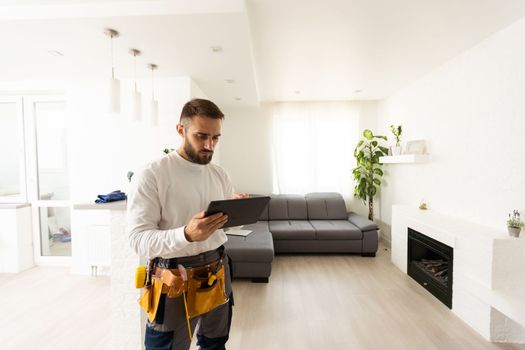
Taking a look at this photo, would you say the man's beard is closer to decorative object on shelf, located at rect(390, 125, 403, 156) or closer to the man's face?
the man's face

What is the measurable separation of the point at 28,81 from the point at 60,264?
2486mm

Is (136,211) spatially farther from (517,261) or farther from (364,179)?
(364,179)

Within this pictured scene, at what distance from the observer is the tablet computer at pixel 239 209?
0.94 meters

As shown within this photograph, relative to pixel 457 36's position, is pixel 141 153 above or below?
below

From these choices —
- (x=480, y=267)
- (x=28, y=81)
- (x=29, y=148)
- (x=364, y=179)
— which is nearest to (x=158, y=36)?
(x=28, y=81)

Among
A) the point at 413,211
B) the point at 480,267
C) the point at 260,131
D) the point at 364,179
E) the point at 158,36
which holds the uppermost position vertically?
the point at 158,36

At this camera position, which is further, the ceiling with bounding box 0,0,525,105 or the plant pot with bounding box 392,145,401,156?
the plant pot with bounding box 392,145,401,156

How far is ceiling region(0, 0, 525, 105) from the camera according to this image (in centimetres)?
172

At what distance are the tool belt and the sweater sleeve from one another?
5.2 inches

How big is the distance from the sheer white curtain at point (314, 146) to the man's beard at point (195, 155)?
3.45 m

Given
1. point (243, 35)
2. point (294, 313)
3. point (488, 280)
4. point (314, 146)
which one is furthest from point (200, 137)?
point (314, 146)

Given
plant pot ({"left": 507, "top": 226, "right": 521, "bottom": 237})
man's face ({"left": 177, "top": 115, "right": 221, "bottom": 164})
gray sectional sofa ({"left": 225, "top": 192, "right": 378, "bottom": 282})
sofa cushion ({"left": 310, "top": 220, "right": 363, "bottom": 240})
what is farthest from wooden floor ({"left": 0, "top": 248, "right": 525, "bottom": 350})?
man's face ({"left": 177, "top": 115, "right": 221, "bottom": 164})

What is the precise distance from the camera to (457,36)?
7.24 ft

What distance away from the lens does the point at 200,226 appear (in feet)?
3.01
